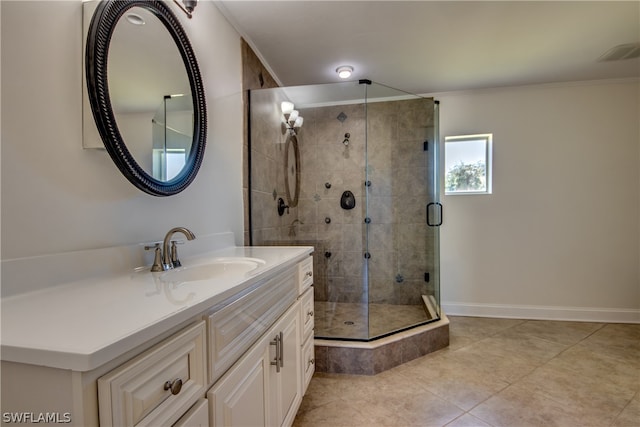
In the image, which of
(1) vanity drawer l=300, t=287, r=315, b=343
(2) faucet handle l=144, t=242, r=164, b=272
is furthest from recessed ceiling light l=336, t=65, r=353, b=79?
(2) faucet handle l=144, t=242, r=164, b=272

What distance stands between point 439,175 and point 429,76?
964mm

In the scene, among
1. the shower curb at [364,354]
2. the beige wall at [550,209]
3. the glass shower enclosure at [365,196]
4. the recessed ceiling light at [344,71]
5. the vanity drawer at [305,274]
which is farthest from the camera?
the beige wall at [550,209]

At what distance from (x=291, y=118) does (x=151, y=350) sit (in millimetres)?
2534

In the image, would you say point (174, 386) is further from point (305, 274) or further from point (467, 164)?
point (467, 164)

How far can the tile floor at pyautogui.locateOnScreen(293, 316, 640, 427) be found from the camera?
1635 millimetres

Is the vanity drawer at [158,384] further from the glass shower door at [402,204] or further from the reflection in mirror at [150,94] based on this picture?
the glass shower door at [402,204]

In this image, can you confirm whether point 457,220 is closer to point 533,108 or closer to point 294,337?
point 533,108

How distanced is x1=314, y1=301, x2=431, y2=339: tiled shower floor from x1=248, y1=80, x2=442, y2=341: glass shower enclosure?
21 millimetres

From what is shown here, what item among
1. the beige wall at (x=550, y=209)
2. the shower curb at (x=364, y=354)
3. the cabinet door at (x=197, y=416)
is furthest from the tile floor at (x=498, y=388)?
the cabinet door at (x=197, y=416)

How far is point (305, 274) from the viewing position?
166 centimetres

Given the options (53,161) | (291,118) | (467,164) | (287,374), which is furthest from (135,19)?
(467,164)

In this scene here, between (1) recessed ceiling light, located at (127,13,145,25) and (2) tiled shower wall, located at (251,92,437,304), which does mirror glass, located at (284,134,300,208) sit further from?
(1) recessed ceiling light, located at (127,13,145,25)

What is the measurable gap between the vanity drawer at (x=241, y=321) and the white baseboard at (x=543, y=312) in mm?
2630

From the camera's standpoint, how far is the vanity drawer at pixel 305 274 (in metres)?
1.56
